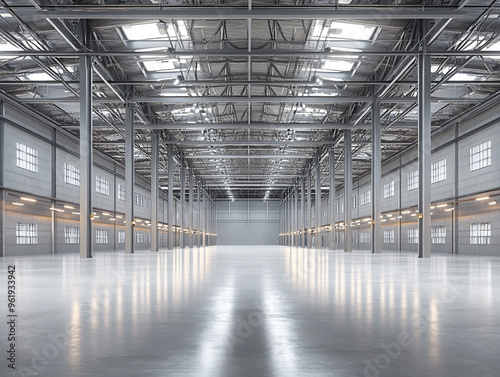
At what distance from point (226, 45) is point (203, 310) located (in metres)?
24.0

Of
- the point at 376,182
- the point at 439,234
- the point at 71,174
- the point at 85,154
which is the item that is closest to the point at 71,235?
the point at 71,174

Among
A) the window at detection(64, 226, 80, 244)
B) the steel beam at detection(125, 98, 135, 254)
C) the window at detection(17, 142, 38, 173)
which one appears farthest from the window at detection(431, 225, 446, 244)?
the window at detection(17, 142, 38, 173)

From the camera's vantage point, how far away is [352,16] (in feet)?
69.7

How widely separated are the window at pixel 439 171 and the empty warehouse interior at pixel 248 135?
0.90 ft

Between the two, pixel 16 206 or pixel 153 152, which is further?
pixel 153 152

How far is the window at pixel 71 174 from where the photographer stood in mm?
43816

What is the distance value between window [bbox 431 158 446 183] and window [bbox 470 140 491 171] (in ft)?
18.6

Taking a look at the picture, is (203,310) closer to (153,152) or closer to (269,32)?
(269,32)

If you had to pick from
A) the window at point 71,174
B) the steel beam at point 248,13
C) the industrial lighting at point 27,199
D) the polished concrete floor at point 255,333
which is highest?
the steel beam at point 248,13

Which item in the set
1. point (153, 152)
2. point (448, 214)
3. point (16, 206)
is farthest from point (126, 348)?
point (448, 214)

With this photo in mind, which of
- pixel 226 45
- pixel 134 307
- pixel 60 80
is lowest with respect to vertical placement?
pixel 134 307

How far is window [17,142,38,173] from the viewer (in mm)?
34844

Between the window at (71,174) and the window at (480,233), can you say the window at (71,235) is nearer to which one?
the window at (71,174)

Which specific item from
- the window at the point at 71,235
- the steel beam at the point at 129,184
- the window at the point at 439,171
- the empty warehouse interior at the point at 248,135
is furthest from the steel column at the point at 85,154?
the window at the point at 439,171
